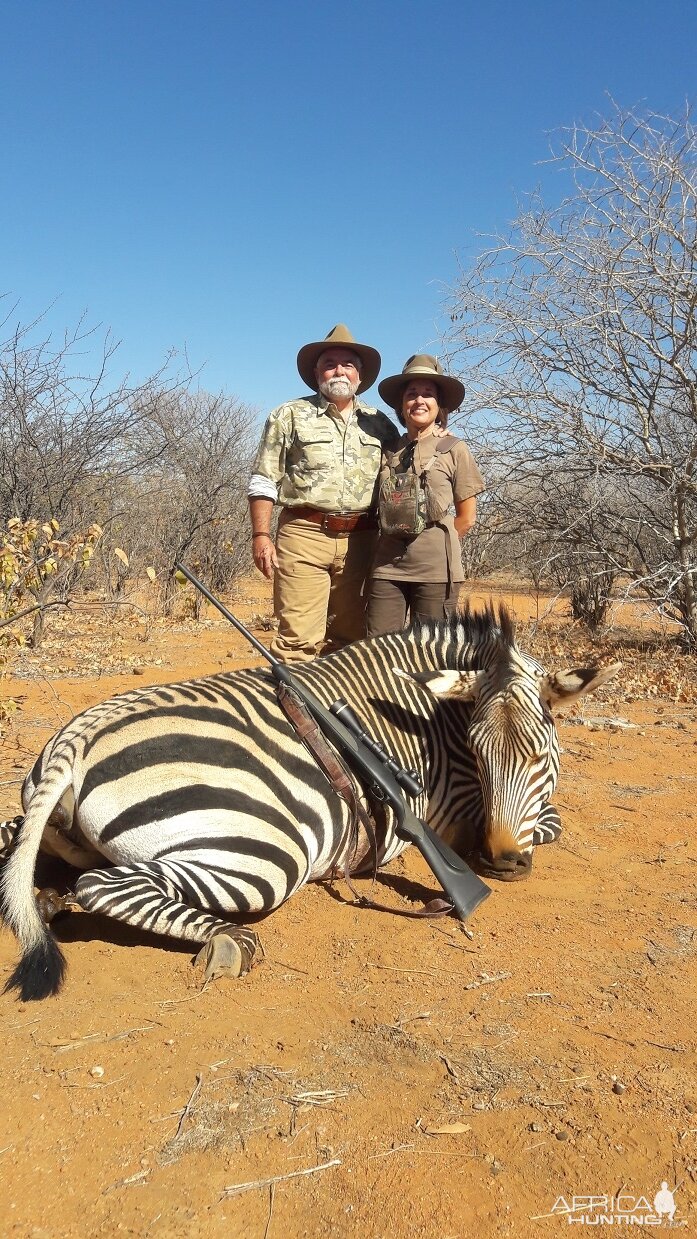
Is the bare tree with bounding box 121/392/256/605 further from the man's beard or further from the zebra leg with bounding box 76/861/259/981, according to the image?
the zebra leg with bounding box 76/861/259/981

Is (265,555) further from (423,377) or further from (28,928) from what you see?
(28,928)

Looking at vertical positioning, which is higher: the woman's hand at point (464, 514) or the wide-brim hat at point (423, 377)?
the wide-brim hat at point (423, 377)

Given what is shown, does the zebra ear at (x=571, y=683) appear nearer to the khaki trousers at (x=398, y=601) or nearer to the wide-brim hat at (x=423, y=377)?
the khaki trousers at (x=398, y=601)

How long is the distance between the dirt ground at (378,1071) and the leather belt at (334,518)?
218 centimetres

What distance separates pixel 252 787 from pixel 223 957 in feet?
1.99

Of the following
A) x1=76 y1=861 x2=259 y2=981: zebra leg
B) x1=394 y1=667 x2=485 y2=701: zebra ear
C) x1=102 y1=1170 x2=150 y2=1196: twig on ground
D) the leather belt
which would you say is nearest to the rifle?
x1=394 y1=667 x2=485 y2=701: zebra ear

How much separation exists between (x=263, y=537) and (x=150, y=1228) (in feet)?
12.5

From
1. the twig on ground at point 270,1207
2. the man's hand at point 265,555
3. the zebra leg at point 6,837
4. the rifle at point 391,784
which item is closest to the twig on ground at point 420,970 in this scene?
the rifle at point 391,784

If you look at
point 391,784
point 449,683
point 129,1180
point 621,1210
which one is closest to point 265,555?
point 449,683

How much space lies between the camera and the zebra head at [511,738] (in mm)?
3293

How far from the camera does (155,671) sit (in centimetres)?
796

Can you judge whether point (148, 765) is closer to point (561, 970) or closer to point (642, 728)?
point (561, 970)

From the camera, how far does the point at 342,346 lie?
204 inches

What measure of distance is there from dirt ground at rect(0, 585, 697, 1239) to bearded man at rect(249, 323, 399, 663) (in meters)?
1.90
